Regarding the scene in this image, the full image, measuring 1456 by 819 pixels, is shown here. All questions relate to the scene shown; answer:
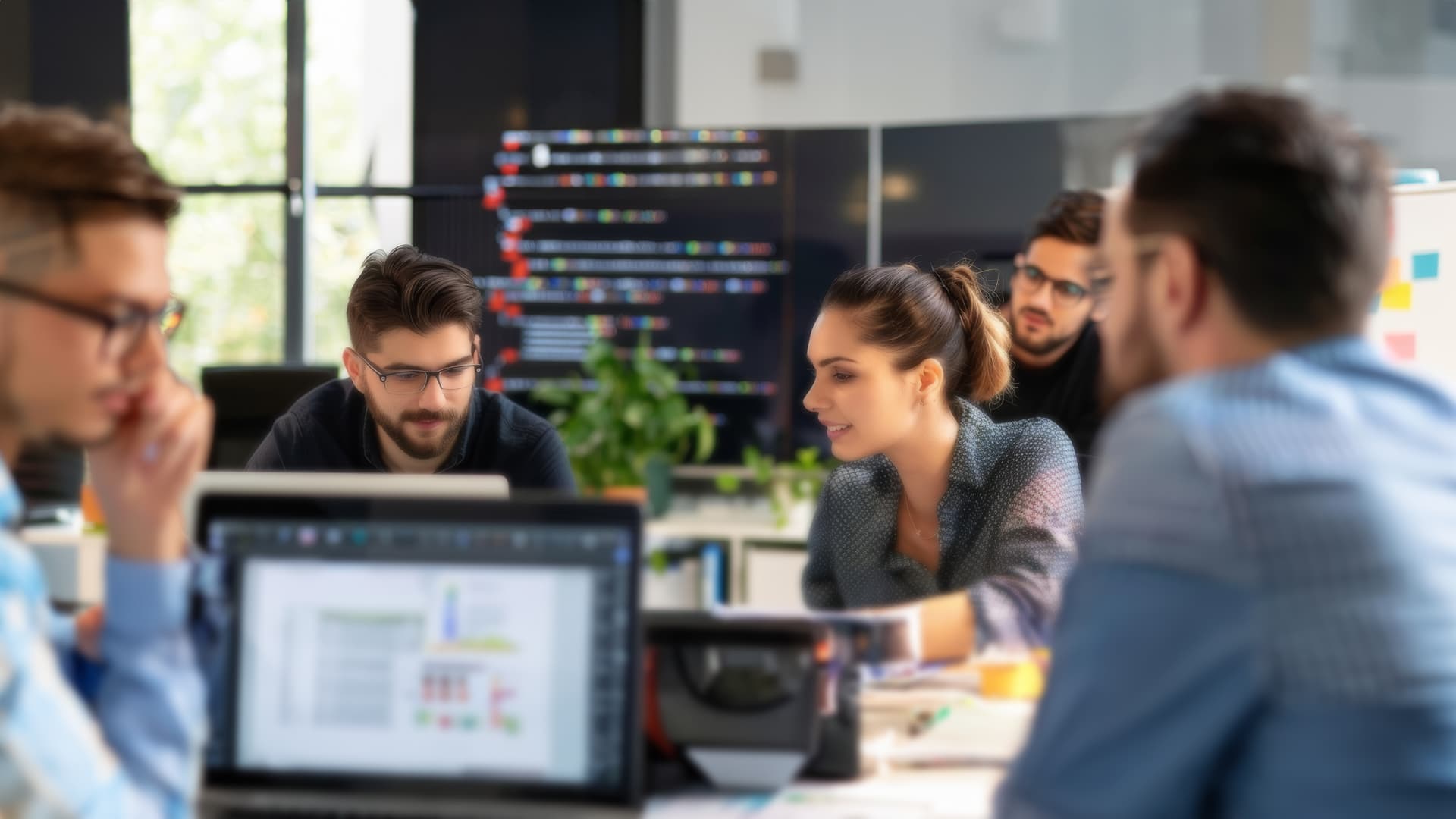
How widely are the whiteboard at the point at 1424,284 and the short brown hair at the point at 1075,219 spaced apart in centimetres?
66

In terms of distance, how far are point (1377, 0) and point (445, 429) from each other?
3687 millimetres

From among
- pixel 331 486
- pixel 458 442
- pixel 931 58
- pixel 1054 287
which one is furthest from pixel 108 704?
pixel 931 58

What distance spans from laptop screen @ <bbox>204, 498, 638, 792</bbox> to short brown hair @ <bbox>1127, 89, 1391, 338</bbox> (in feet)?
1.83

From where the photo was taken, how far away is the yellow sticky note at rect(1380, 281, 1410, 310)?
117 inches

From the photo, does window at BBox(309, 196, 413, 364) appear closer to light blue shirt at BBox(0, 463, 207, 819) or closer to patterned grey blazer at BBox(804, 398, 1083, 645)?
patterned grey blazer at BBox(804, 398, 1083, 645)

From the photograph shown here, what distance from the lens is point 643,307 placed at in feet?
16.0

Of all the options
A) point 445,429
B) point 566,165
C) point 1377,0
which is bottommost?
point 445,429

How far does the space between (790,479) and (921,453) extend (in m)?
2.51

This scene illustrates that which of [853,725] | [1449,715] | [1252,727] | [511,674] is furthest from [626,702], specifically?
[1449,715]

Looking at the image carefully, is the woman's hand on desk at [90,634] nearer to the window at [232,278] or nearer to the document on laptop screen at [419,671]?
the document on laptop screen at [419,671]

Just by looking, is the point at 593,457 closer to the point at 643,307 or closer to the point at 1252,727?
the point at 643,307

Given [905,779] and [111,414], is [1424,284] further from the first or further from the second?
[111,414]

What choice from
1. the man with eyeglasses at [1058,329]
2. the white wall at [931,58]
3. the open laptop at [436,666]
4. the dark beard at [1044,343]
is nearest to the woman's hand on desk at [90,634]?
the open laptop at [436,666]

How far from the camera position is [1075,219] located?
3.18 metres
